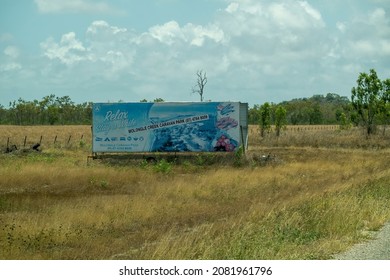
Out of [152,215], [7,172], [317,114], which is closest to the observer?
[152,215]

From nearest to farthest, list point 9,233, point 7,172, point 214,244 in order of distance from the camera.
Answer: point 214,244 → point 9,233 → point 7,172

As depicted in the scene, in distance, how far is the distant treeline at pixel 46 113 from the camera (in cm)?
13175

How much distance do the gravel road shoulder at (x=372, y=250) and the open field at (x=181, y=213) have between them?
8.4 inches

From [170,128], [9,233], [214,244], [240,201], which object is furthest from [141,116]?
[214,244]

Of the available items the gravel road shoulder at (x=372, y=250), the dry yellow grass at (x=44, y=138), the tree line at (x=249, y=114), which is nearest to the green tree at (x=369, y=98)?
the tree line at (x=249, y=114)

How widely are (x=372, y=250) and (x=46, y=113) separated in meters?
129

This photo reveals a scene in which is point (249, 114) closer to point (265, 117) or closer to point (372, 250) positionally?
point (265, 117)

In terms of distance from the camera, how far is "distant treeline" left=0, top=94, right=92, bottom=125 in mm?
131750

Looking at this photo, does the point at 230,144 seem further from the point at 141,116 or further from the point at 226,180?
the point at 226,180

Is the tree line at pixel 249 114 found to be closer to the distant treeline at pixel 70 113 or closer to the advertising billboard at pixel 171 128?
the distant treeline at pixel 70 113

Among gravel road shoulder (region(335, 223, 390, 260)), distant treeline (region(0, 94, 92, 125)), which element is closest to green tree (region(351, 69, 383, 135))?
gravel road shoulder (region(335, 223, 390, 260))

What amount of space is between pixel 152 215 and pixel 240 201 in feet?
12.5

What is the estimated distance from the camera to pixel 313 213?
11953 millimetres

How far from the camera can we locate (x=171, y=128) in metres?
33.3
